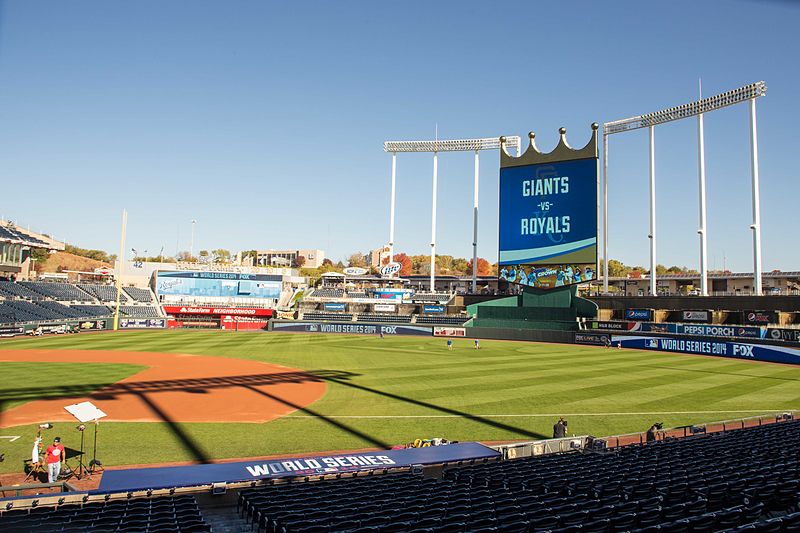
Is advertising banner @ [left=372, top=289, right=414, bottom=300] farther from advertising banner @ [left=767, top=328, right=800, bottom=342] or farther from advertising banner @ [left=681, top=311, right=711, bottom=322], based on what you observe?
advertising banner @ [left=767, top=328, right=800, bottom=342]

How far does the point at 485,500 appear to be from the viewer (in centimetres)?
962

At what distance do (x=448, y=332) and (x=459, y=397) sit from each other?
38.5 metres

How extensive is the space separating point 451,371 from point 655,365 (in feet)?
53.7

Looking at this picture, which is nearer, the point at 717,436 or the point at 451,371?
the point at 717,436

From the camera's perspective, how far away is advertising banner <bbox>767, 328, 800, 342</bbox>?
41719mm

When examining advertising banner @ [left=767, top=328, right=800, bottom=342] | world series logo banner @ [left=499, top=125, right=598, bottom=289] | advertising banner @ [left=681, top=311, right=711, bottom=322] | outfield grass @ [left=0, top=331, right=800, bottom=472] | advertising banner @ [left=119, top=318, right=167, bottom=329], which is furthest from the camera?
advertising banner @ [left=119, top=318, right=167, bottom=329]

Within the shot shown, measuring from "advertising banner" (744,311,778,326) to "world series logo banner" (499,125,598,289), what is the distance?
573 inches

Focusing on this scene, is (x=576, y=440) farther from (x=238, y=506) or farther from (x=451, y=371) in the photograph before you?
(x=451, y=371)

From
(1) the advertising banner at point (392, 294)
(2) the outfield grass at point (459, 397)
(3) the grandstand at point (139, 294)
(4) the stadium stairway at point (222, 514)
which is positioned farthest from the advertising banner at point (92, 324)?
(4) the stadium stairway at point (222, 514)

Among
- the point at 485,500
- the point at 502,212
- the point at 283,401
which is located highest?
the point at 502,212

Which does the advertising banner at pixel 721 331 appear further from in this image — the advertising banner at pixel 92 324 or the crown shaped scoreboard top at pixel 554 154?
the advertising banner at pixel 92 324

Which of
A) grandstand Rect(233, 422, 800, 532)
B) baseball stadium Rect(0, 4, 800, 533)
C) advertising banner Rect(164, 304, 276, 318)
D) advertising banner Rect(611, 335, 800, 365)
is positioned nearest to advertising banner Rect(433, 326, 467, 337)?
baseball stadium Rect(0, 4, 800, 533)

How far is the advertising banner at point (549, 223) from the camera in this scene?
5578 centimetres

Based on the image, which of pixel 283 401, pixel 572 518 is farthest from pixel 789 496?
pixel 283 401
